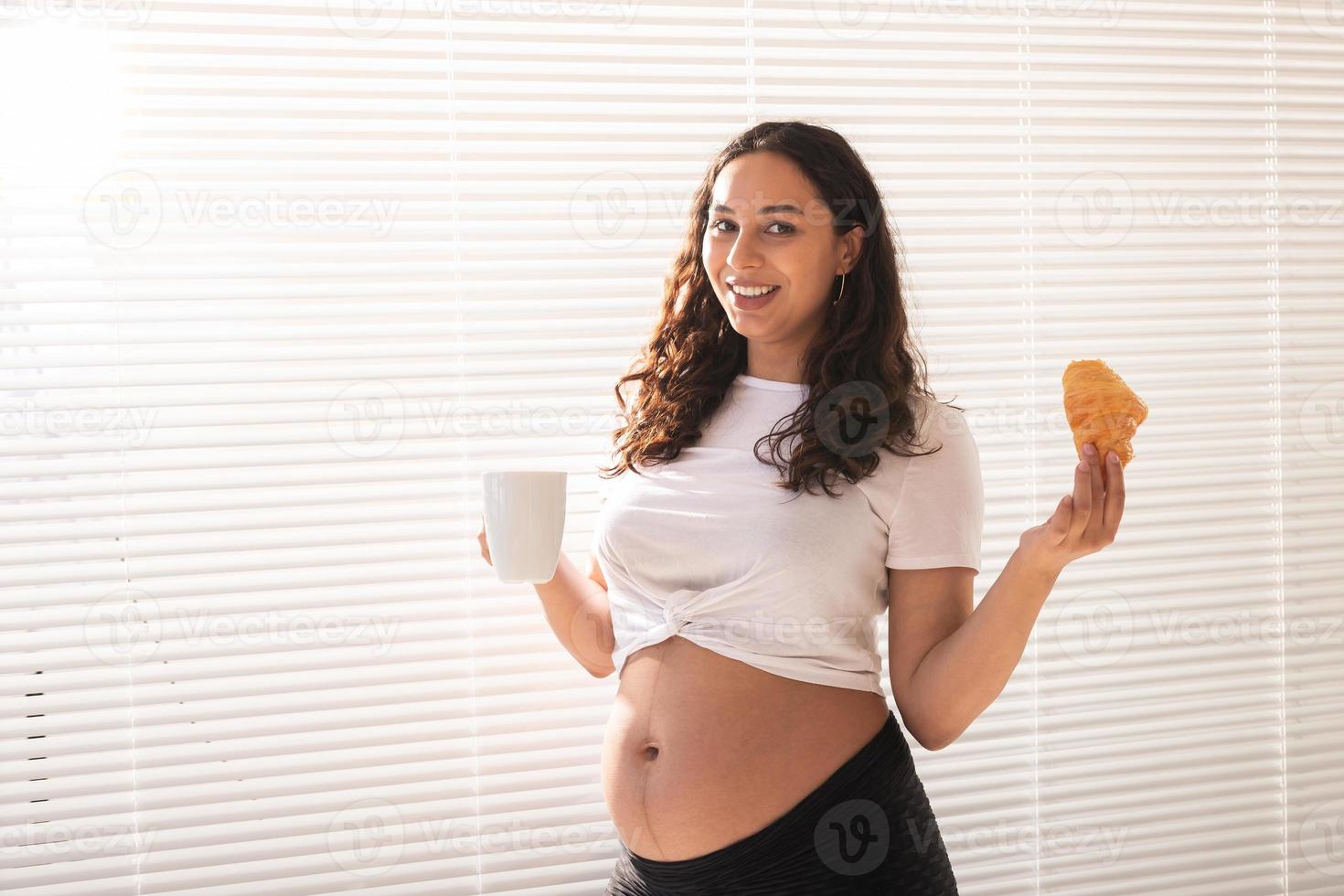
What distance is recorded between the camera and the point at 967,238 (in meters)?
1.98

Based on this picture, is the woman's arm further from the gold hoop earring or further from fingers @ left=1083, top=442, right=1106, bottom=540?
the gold hoop earring

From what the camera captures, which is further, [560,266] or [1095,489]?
[560,266]

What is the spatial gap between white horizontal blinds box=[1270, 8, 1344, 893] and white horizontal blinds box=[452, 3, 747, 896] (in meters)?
1.15

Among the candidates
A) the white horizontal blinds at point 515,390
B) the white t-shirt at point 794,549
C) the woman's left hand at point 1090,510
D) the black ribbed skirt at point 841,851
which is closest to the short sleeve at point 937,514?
the white t-shirt at point 794,549

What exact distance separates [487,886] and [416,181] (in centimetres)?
120

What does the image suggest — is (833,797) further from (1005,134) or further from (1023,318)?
(1005,134)

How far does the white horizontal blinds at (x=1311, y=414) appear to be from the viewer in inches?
83.4

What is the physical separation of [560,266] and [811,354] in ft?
1.59

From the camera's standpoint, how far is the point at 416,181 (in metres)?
1.78

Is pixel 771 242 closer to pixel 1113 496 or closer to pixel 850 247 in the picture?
pixel 850 247

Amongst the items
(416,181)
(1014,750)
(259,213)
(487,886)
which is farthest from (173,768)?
(1014,750)

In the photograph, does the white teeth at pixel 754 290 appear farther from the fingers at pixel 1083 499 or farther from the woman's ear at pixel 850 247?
the fingers at pixel 1083 499

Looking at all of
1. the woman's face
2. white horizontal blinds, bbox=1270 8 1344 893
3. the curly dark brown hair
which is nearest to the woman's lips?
the woman's face

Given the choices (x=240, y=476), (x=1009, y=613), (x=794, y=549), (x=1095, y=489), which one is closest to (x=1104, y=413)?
(x=1095, y=489)
